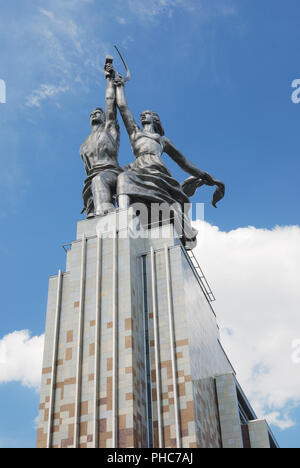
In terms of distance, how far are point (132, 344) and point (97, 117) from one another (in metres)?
14.0

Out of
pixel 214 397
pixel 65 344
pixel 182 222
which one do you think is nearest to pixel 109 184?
pixel 182 222

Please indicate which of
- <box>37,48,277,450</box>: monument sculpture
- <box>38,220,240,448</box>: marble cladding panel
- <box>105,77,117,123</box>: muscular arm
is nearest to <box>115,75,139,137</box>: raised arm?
<box>105,77,117,123</box>: muscular arm

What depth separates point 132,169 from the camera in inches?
1170

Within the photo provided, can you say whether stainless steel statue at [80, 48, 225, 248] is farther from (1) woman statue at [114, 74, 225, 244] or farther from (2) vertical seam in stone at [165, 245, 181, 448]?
(2) vertical seam in stone at [165, 245, 181, 448]

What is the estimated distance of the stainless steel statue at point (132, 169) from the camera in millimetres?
28031

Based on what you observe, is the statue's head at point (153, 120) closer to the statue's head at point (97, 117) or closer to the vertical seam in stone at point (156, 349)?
the statue's head at point (97, 117)

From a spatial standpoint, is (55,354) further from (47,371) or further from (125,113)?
(125,113)

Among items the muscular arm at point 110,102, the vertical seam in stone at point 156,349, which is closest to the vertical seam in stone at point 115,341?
the vertical seam in stone at point 156,349

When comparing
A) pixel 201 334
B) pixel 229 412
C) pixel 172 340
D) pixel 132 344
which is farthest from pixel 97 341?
pixel 229 412

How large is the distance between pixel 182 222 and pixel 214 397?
346 inches

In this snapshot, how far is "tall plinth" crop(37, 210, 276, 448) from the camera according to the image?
20172 millimetres

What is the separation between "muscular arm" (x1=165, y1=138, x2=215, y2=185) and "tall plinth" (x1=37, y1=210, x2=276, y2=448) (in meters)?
7.20

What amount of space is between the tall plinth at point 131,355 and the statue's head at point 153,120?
7.97m
